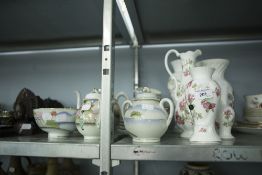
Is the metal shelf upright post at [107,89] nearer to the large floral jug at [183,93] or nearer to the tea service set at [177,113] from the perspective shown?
the tea service set at [177,113]

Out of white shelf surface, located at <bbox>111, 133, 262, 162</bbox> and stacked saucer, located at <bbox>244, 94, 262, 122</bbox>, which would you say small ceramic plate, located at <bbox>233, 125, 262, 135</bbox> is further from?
white shelf surface, located at <bbox>111, 133, 262, 162</bbox>

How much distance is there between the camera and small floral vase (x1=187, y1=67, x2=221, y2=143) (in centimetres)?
52

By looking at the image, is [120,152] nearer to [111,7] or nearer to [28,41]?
[111,7]

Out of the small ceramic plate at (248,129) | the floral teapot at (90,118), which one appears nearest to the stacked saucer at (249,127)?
the small ceramic plate at (248,129)

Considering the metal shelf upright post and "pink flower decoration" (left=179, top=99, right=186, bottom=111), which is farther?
"pink flower decoration" (left=179, top=99, right=186, bottom=111)

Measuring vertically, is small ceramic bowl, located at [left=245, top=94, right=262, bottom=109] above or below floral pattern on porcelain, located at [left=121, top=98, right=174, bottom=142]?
above

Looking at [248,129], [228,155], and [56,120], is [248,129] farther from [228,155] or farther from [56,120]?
[56,120]

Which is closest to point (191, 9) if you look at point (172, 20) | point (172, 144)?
point (172, 20)

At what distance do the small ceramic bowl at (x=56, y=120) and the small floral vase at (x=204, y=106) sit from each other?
0.30 meters

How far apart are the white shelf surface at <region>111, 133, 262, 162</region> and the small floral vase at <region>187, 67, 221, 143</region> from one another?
0.04 metres

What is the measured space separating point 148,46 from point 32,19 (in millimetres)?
408

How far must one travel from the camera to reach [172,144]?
499 mm

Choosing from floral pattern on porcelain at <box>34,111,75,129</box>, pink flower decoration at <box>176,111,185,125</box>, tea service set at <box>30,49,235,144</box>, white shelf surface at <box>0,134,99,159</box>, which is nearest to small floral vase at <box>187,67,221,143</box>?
tea service set at <box>30,49,235,144</box>

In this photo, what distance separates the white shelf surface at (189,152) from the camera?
47 centimetres
